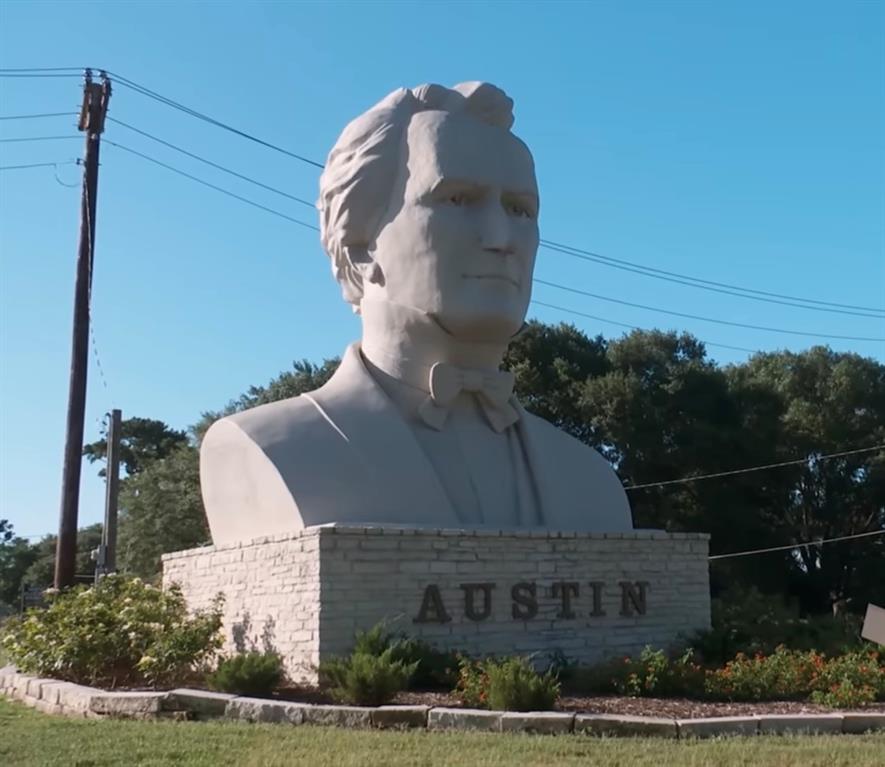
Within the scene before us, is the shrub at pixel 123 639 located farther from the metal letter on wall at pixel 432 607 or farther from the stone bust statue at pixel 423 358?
the metal letter on wall at pixel 432 607

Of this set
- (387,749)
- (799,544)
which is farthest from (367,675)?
(799,544)

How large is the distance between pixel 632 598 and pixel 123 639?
5405 millimetres

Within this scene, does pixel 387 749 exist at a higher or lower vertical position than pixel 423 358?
lower

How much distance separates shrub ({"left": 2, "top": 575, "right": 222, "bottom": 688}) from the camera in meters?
10.7

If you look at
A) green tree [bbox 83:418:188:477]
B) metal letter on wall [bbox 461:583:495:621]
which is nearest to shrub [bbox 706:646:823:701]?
metal letter on wall [bbox 461:583:495:621]

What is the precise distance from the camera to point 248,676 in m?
9.35

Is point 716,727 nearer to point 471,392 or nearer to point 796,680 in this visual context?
point 796,680

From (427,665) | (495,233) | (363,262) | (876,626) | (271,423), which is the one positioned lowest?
(427,665)

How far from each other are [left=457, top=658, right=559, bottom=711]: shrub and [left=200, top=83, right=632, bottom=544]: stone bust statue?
107 inches

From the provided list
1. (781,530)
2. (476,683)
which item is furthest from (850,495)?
(476,683)

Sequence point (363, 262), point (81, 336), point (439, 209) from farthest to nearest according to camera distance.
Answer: point (81, 336)
point (363, 262)
point (439, 209)

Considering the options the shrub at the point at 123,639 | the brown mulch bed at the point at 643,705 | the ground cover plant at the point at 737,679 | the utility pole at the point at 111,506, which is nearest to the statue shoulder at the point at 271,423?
the shrub at the point at 123,639

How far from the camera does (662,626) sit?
12.3 metres

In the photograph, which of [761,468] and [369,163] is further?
[761,468]
